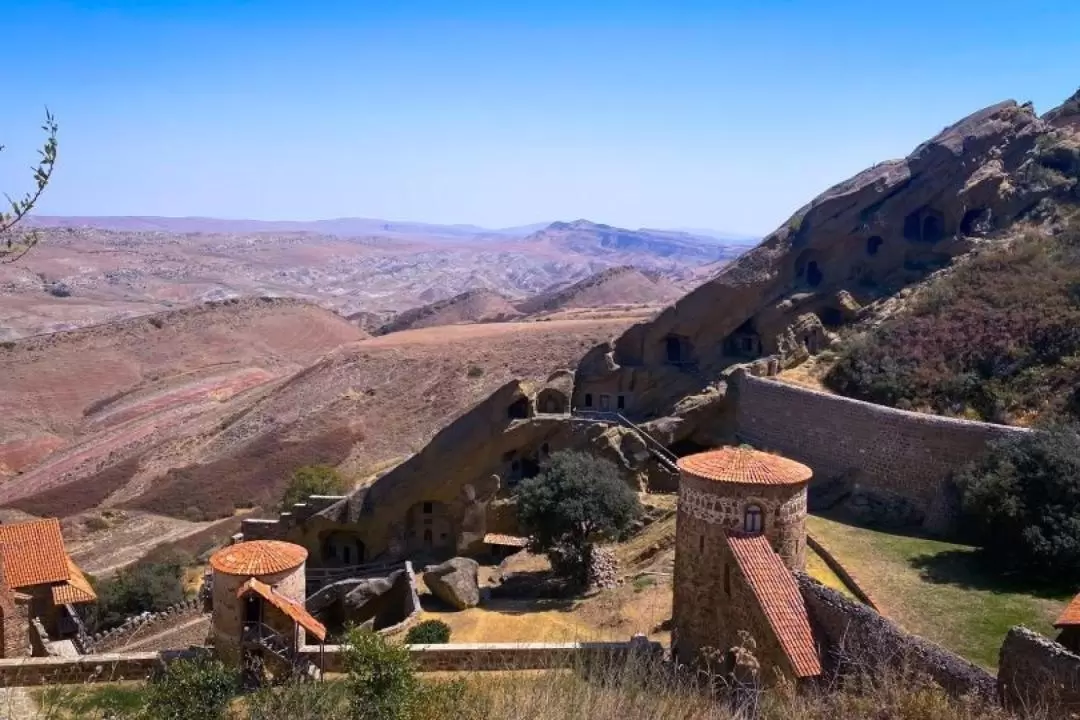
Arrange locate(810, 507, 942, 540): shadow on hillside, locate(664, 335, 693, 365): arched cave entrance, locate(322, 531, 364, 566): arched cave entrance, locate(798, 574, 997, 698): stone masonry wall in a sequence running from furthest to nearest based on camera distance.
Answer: locate(664, 335, 693, 365): arched cave entrance < locate(322, 531, 364, 566): arched cave entrance < locate(810, 507, 942, 540): shadow on hillside < locate(798, 574, 997, 698): stone masonry wall

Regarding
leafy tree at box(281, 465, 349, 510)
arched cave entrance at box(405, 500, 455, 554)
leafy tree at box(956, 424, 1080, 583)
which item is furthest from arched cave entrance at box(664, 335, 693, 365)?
Answer: leafy tree at box(956, 424, 1080, 583)

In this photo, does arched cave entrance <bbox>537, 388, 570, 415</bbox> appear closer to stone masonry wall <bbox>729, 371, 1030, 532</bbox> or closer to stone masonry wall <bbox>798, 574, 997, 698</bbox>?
stone masonry wall <bbox>729, 371, 1030, 532</bbox>

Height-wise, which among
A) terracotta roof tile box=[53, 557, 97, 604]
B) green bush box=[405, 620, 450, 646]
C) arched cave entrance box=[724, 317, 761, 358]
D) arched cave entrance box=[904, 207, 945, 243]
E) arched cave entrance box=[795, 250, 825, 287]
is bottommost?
terracotta roof tile box=[53, 557, 97, 604]

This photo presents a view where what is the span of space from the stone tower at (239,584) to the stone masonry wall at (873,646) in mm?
11174

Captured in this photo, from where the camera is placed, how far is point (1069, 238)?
34312mm

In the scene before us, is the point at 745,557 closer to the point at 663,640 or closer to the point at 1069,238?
the point at 663,640

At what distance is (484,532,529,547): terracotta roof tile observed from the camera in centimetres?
3054

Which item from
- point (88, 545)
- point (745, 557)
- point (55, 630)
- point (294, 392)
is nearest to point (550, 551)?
point (745, 557)

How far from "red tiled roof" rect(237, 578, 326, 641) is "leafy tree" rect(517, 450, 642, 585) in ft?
29.2

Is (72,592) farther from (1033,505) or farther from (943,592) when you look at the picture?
(1033,505)

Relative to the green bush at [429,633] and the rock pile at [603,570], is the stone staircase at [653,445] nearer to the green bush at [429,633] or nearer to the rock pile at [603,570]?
the rock pile at [603,570]

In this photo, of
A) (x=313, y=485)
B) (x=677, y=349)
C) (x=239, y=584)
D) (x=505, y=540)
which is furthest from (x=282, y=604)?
(x=677, y=349)

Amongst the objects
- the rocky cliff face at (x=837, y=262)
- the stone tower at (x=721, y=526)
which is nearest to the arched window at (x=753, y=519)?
the stone tower at (x=721, y=526)

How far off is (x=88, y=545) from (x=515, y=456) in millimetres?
24424
